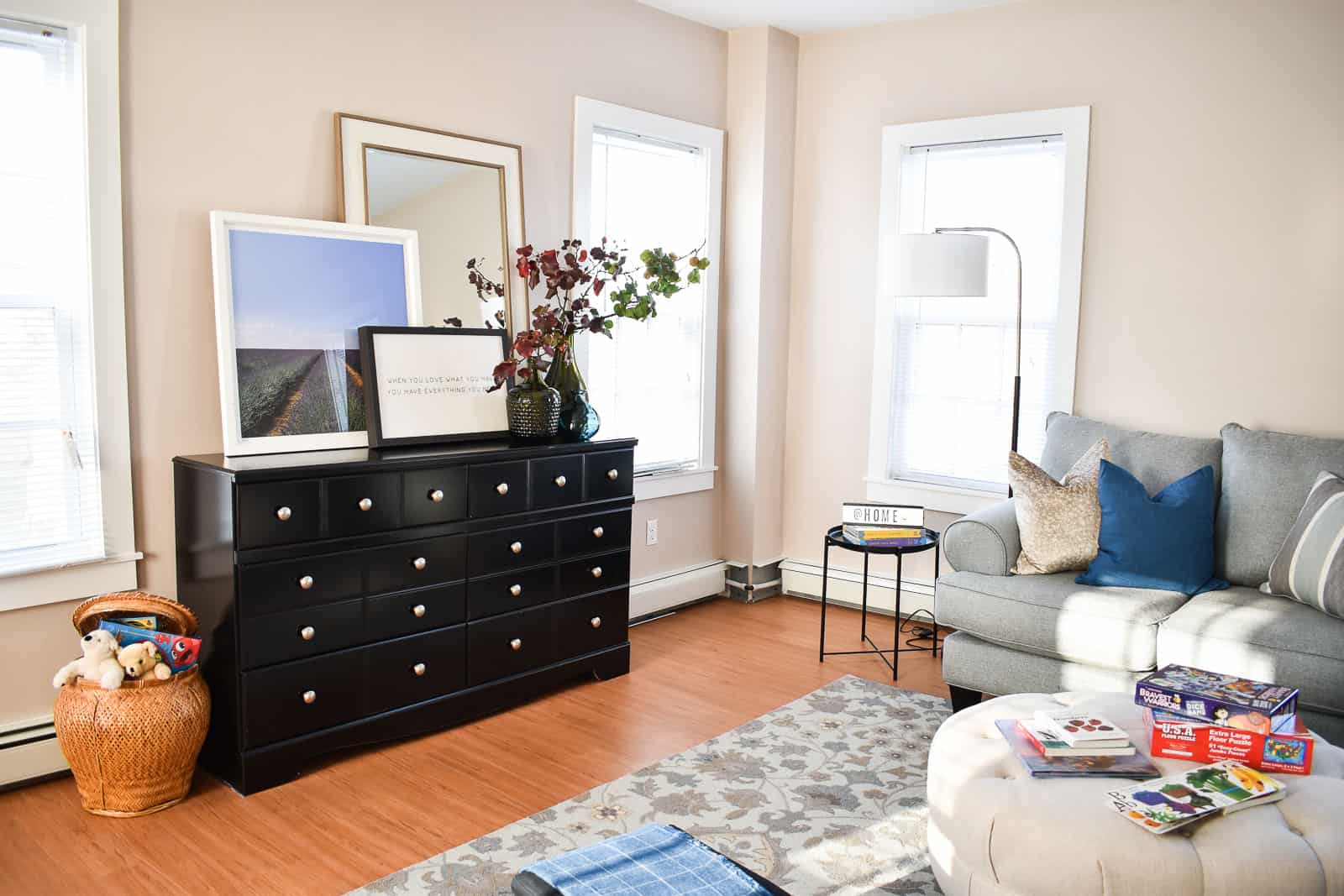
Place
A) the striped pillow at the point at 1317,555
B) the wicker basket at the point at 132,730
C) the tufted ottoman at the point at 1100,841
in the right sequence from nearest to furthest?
the tufted ottoman at the point at 1100,841 → the wicker basket at the point at 132,730 → the striped pillow at the point at 1317,555

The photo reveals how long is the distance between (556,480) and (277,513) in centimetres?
101

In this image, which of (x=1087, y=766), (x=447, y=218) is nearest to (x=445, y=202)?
(x=447, y=218)

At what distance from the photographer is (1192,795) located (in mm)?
2061

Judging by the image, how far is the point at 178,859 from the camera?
2494 millimetres

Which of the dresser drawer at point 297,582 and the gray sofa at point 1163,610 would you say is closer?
the dresser drawer at point 297,582

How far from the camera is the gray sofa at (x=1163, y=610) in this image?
9.59 ft

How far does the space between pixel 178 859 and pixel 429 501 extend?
1156mm

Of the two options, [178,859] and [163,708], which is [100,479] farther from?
[178,859]

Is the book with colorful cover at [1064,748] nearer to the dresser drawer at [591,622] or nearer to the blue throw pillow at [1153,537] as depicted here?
the blue throw pillow at [1153,537]

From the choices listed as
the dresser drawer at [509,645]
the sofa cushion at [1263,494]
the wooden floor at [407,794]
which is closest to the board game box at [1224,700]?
the sofa cushion at [1263,494]

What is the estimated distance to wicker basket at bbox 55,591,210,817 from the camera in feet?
8.57

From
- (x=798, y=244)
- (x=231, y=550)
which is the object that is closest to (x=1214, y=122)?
(x=798, y=244)

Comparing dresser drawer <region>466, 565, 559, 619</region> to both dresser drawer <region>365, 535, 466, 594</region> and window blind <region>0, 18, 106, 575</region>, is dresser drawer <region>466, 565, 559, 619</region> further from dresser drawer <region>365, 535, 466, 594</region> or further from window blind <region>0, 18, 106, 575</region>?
window blind <region>0, 18, 106, 575</region>

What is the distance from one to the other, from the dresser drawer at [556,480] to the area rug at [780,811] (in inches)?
37.5
